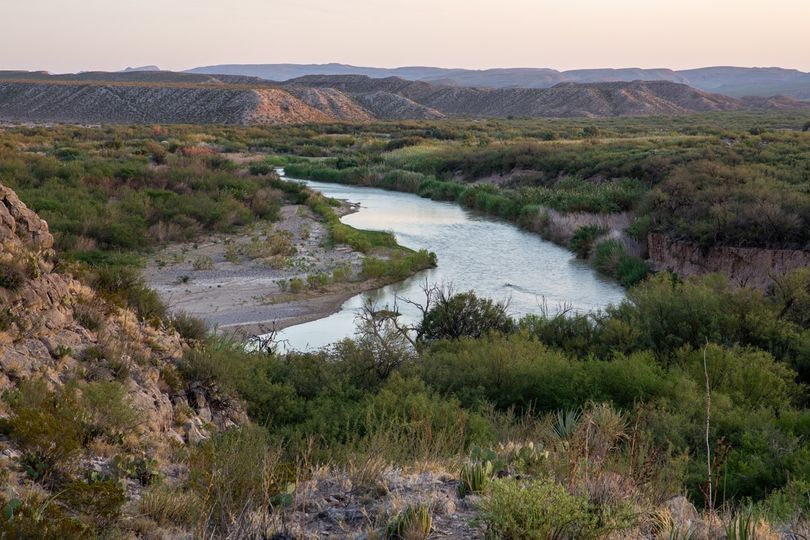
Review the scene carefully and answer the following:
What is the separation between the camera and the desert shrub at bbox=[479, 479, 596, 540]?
4918 mm

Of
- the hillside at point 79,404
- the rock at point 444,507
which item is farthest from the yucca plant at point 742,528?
the hillside at point 79,404

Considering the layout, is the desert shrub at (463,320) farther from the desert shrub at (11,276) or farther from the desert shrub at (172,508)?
the desert shrub at (172,508)

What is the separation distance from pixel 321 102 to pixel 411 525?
11295 centimetres

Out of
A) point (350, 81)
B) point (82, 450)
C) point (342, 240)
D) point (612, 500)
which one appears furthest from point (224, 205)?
point (350, 81)

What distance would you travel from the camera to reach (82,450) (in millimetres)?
6352

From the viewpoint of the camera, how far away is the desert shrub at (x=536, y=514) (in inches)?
194

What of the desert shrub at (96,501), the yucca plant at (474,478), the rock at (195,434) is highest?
the desert shrub at (96,501)

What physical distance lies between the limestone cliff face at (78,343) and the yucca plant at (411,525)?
9.63 feet

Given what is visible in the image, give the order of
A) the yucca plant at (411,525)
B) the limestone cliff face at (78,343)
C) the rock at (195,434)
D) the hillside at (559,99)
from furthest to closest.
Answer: the hillside at (559,99)
the rock at (195,434)
the limestone cliff face at (78,343)
the yucca plant at (411,525)

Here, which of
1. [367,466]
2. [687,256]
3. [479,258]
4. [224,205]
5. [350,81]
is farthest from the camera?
[350,81]

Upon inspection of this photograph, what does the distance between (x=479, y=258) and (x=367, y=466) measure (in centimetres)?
1915

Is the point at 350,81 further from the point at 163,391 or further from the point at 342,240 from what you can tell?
the point at 163,391

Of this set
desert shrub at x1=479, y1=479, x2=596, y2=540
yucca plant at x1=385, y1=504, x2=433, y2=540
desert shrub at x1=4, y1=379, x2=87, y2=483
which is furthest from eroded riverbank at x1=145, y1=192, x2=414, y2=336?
desert shrub at x1=479, y1=479, x2=596, y2=540

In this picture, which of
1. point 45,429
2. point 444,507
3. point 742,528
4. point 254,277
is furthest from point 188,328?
point 254,277
